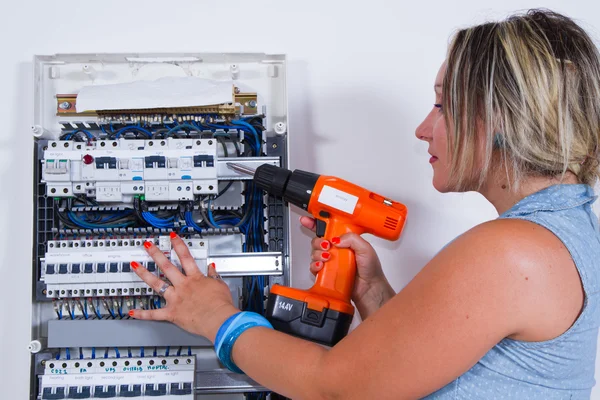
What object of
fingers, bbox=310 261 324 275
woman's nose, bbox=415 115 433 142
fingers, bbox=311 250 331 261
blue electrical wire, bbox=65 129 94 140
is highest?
blue electrical wire, bbox=65 129 94 140

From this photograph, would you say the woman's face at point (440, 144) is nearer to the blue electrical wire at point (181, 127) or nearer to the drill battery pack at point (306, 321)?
the drill battery pack at point (306, 321)

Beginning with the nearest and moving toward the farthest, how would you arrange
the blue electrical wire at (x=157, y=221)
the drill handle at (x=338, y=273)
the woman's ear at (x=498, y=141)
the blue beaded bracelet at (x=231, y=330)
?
the woman's ear at (x=498, y=141)
the blue beaded bracelet at (x=231, y=330)
the drill handle at (x=338, y=273)
the blue electrical wire at (x=157, y=221)

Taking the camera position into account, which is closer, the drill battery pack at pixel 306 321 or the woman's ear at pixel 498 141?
the woman's ear at pixel 498 141

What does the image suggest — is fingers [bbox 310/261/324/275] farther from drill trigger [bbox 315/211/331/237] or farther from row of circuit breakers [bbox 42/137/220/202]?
row of circuit breakers [bbox 42/137/220/202]

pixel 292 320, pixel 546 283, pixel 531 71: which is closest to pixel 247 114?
pixel 292 320

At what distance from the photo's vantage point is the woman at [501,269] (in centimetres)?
68

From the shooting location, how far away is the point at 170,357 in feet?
4.13

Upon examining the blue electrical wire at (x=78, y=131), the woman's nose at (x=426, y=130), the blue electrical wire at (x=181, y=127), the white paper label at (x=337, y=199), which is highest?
the blue electrical wire at (x=181, y=127)

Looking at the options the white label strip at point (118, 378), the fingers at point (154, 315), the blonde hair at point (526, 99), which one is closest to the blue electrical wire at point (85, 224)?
the fingers at point (154, 315)

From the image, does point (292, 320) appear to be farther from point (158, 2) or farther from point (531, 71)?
point (158, 2)

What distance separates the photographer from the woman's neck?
32.3 inches

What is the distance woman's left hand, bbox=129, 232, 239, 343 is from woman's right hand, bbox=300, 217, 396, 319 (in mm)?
247

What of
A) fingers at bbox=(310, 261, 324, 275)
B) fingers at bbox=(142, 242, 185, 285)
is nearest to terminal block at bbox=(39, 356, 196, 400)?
fingers at bbox=(142, 242, 185, 285)

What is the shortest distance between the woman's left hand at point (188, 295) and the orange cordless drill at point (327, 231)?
5.8 inches
